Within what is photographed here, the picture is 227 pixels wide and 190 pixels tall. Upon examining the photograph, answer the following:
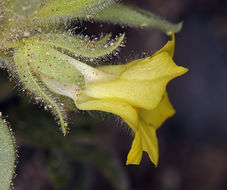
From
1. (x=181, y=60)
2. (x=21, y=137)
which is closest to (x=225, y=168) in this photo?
(x=181, y=60)

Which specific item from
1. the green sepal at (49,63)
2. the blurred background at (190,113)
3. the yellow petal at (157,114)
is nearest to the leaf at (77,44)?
the green sepal at (49,63)

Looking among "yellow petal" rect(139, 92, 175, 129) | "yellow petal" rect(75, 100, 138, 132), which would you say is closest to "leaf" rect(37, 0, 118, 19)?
"yellow petal" rect(75, 100, 138, 132)

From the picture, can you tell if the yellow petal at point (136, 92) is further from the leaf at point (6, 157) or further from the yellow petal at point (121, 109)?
the leaf at point (6, 157)

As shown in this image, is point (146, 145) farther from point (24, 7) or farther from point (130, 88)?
point (24, 7)

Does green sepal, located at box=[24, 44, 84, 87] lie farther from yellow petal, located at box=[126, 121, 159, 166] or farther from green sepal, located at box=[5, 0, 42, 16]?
yellow petal, located at box=[126, 121, 159, 166]

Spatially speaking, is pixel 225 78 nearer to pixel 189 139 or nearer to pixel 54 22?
pixel 189 139
